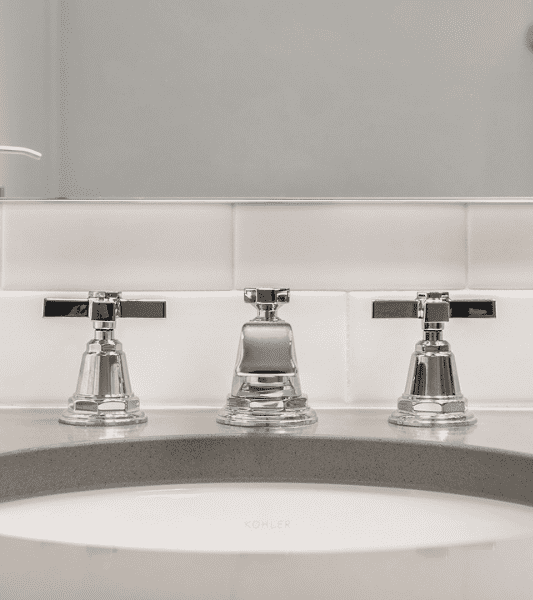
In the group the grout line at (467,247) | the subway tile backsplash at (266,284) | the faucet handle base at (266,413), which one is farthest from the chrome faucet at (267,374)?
the grout line at (467,247)

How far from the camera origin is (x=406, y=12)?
832 millimetres

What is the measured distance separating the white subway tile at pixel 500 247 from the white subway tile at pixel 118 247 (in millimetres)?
257

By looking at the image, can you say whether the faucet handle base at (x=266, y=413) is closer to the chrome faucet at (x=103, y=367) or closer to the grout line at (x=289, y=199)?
the chrome faucet at (x=103, y=367)

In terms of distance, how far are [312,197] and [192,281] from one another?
15cm

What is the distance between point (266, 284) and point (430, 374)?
0.20 meters

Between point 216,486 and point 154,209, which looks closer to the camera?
point 216,486

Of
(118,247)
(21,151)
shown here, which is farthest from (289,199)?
(21,151)

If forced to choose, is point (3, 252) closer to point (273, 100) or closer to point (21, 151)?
point (21, 151)

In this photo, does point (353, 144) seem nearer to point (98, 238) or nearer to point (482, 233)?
point (482, 233)

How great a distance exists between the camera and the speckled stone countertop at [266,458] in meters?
0.58

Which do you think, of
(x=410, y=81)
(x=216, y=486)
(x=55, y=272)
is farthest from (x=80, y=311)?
(x=410, y=81)

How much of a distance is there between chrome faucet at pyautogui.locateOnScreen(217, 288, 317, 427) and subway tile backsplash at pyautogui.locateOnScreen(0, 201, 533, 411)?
0.11 m

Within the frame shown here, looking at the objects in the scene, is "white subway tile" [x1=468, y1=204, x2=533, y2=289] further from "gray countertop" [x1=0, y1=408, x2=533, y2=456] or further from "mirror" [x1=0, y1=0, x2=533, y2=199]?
"gray countertop" [x1=0, y1=408, x2=533, y2=456]

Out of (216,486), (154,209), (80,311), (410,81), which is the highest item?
(410,81)
